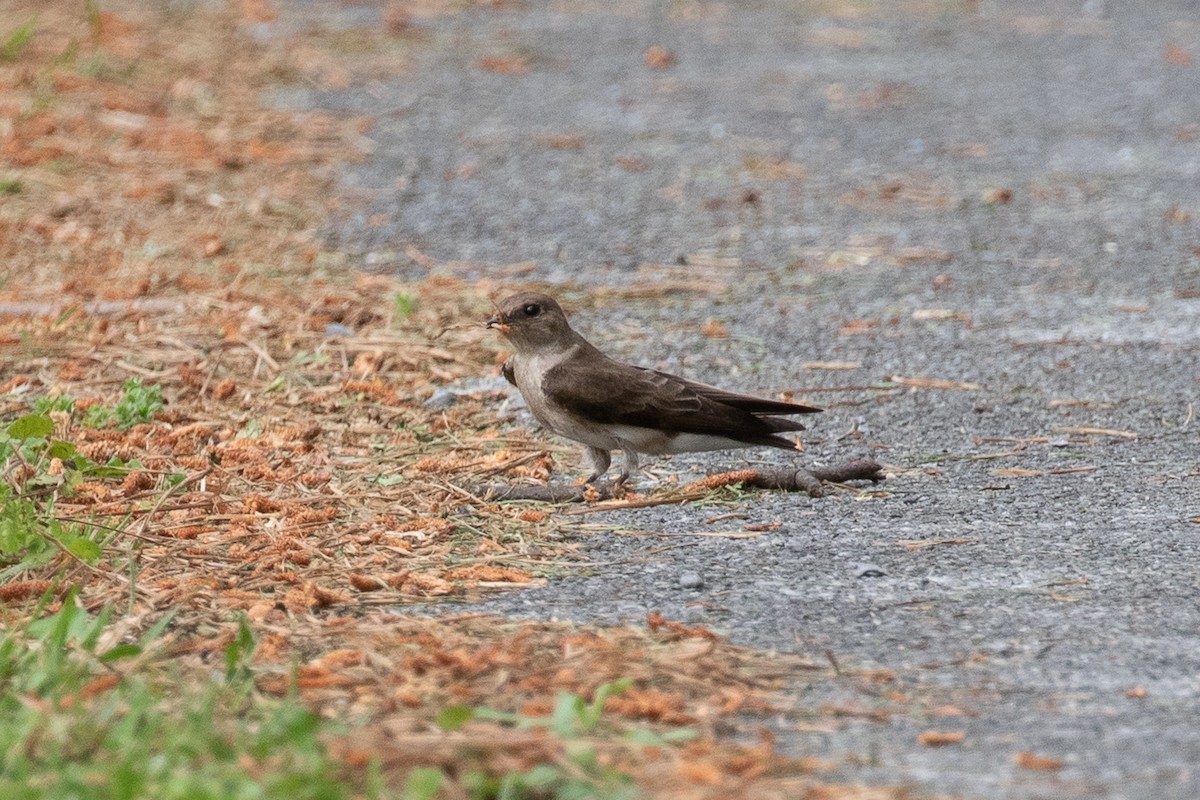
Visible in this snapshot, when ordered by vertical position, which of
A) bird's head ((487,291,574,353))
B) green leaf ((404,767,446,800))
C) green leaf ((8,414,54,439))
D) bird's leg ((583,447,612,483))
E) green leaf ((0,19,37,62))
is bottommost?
bird's leg ((583,447,612,483))

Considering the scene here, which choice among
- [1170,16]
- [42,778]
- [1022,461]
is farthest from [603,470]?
[1170,16]

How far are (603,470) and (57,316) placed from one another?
252 cm

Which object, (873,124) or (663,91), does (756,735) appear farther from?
(663,91)

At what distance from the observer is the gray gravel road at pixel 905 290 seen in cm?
363

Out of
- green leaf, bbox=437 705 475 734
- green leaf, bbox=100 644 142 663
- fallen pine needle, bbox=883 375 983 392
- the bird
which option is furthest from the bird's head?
green leaf, bbox=437 705 475 734

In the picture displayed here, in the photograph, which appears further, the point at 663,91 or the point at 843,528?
the point at 663,91

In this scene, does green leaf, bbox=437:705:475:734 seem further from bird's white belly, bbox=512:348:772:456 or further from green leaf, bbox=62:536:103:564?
bird's white belly, bbox=512:348:772:456

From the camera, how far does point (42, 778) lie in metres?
2.90

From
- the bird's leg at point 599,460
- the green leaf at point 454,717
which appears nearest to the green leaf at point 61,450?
the bird's leg at point 599,460

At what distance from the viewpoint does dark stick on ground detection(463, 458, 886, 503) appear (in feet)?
15.8

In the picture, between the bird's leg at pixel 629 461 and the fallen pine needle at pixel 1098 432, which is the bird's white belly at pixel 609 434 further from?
the fallen pine needle at pixel 1098 432

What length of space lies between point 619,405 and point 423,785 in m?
2.20

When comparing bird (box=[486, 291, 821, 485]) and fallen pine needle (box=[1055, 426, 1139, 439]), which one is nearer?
bird (box=[486, 291, 821, 485])

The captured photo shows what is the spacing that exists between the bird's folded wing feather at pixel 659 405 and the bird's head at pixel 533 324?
0.60 feet
